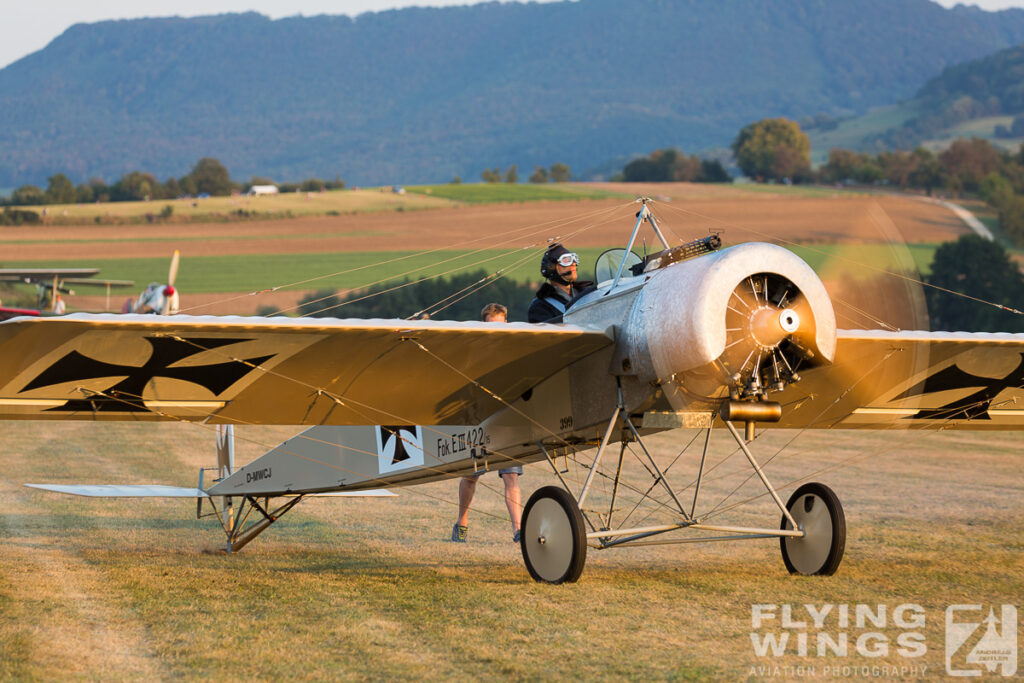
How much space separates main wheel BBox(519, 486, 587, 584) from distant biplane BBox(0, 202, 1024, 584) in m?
0.01

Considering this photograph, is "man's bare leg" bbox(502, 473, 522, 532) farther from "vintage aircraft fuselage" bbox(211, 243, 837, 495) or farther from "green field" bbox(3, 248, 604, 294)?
"green field" bbox(3, 248, 604, 294)

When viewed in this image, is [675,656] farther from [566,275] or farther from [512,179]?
[512,179]

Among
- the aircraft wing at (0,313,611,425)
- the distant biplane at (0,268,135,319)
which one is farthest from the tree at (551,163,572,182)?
the aircraft wing at (0,313,611,425)

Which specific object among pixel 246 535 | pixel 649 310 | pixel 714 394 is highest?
pixel 649 310

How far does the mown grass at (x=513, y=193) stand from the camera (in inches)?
3750

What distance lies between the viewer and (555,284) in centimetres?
970

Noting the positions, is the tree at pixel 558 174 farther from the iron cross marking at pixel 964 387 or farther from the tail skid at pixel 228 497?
the tail skid at pixel 228 497

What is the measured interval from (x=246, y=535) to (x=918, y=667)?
6575 mm

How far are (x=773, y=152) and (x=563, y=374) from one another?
126954 millimetres

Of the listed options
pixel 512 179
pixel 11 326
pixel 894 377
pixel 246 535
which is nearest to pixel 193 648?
pixel 11 326

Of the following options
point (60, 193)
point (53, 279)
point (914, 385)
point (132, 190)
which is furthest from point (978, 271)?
point (60, 193)

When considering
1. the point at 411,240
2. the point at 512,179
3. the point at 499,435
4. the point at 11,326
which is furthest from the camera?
the point at 512,179

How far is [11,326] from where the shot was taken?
6910 mm

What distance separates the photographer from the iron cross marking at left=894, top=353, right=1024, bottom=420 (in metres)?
9.77
